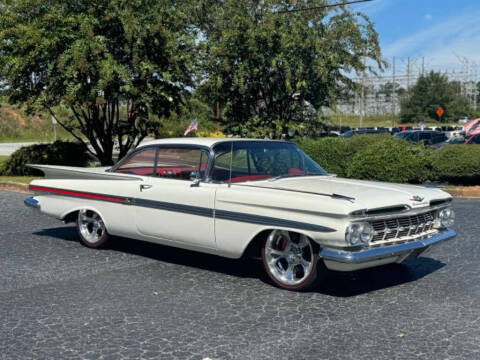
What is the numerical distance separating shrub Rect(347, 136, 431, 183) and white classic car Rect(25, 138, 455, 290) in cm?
874

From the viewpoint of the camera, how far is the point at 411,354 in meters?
4.36

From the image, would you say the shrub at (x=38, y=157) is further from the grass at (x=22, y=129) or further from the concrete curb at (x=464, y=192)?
the grass at (x=22, y=129)

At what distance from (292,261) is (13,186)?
1193 centimetres

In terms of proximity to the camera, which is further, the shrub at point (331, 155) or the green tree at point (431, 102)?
the green tree at point (431, 102)

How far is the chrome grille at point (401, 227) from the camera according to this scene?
5699 millimetres

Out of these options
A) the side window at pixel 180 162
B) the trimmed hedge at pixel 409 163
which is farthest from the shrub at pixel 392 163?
the side window at pixel 180 162

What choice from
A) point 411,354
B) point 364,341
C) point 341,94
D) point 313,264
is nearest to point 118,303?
point 313,264

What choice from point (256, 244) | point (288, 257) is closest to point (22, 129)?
point (256, 244)

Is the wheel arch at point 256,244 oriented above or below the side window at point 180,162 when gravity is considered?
below

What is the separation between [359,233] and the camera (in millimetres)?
5516

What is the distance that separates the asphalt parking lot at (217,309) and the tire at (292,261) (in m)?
0.13

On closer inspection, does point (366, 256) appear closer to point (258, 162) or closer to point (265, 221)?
point (265, 221)

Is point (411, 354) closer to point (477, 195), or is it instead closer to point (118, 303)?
point (118, 303)

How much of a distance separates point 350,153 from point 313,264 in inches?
442
